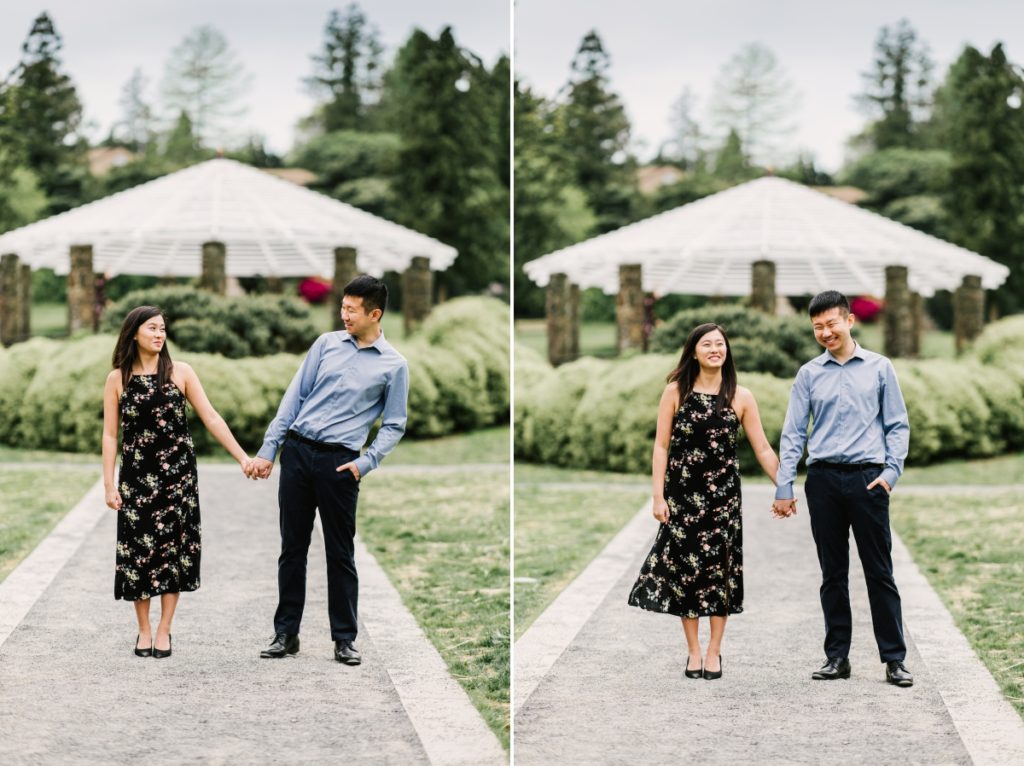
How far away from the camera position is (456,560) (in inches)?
344

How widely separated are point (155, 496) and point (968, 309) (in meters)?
12.2

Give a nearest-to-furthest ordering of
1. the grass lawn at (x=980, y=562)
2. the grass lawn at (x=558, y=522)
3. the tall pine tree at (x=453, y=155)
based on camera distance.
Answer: the grass lawn at (x=980, y=562)
the grass lawn at (x=558, y=522)
the tall pine tree at (x=453, y=155)

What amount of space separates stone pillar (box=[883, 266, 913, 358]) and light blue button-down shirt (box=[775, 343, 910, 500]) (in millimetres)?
9832

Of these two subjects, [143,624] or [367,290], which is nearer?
[367,290]

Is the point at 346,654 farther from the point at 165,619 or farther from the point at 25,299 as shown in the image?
the point at 25,299

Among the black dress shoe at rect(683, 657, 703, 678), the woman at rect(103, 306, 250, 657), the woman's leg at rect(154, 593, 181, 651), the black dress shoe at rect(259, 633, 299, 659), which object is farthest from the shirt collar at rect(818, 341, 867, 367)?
the woman's leg at rect(154, 593, 181, 651)

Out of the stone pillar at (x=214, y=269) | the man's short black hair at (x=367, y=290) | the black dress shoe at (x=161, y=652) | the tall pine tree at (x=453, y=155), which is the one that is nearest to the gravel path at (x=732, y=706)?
the black dress shoe at (x=161, y=652)

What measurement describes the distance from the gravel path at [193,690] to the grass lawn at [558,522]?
1.46 meters

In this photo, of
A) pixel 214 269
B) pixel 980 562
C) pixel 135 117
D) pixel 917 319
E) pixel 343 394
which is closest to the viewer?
pixel 343 394

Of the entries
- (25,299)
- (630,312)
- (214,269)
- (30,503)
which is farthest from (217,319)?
(630,312)

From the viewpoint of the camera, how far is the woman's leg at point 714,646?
5.59 meters

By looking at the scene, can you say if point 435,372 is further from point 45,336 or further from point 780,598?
point 780,598

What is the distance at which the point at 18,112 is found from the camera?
32.9 feet

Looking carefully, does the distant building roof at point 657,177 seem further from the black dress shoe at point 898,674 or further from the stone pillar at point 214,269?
the black dress shoe at point 898,674
